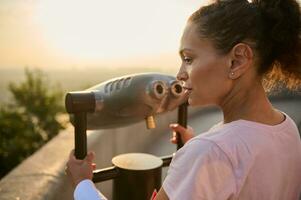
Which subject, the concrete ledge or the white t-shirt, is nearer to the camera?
the white t-shirt

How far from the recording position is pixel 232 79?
70 centimetres

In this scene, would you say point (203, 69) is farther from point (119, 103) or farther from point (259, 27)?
point (119, 103)

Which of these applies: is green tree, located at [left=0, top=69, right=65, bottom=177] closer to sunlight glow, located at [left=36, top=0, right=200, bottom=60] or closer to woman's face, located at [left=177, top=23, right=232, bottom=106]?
sunlight glow, located at [left=36, top=0, right=200, bottom=60]

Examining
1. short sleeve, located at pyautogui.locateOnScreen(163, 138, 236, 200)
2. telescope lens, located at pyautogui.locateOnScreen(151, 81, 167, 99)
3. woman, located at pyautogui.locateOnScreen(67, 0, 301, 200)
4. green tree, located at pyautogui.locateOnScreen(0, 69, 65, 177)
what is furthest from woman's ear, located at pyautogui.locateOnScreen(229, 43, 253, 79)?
green tree, located at pyautogui.locateOnScreen(0, 69, 65, 177)

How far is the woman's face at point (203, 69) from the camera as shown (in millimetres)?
685

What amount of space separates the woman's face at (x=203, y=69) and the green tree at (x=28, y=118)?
249cm

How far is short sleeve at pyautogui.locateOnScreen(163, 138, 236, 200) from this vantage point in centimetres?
62

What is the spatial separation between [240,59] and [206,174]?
20 centimetres

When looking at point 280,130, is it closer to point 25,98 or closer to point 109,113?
point 109,113

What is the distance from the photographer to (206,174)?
625 millimetres

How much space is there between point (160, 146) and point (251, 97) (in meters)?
1.68

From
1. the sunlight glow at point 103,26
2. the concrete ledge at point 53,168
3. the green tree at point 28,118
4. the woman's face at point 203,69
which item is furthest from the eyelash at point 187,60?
the green tree at point 28,118

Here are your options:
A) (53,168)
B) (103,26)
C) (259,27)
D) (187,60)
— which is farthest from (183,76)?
(103,26)

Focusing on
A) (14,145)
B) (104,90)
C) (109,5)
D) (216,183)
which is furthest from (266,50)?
(14,145)
